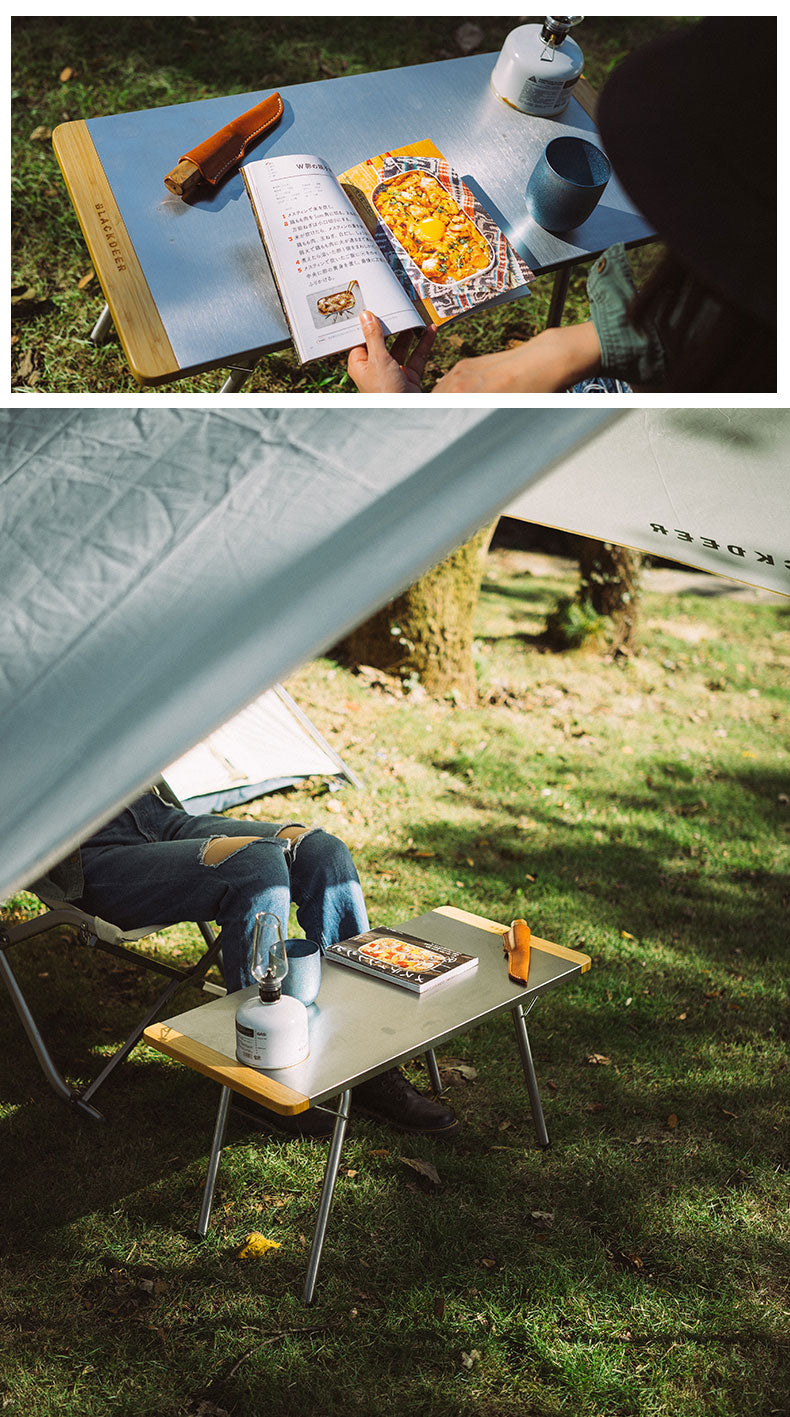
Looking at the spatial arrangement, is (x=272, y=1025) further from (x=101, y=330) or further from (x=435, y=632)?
(x=435, y=632)

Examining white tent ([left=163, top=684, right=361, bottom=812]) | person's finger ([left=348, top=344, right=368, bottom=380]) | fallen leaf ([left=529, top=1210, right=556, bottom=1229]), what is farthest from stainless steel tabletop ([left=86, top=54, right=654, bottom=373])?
white tent ([left=163, top=684, right=361, bottom=812])

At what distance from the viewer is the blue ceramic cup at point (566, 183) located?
71.7 inches

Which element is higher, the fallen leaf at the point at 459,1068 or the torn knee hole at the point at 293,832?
the torn knee hole at the point at 293,832

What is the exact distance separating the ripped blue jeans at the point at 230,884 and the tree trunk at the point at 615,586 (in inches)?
150

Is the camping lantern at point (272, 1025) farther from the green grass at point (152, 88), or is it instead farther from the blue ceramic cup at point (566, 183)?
the blue ceramic cup at point (566, 183)

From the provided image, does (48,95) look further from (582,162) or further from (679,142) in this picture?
(679,142)

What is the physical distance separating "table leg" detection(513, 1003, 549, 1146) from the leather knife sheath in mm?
1816

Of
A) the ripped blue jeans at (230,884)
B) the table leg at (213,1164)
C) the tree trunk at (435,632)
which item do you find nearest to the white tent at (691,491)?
the ripped blue jeans at (230,884)

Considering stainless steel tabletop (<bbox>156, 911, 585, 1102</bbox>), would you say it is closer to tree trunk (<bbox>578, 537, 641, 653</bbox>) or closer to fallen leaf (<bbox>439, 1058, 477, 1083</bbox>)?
fallen leaf (<bbox>439, 1058, 477, 1083</bbox>)

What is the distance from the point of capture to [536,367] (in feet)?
4.48

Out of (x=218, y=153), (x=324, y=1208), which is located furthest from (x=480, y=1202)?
(x=218, y=153)

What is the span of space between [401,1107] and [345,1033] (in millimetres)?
528

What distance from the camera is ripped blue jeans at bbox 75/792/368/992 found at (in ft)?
8.11

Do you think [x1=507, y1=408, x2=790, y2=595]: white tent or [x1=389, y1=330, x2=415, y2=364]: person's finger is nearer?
[x1=389, y1=330, x2=415, y2=364]: person's finger
